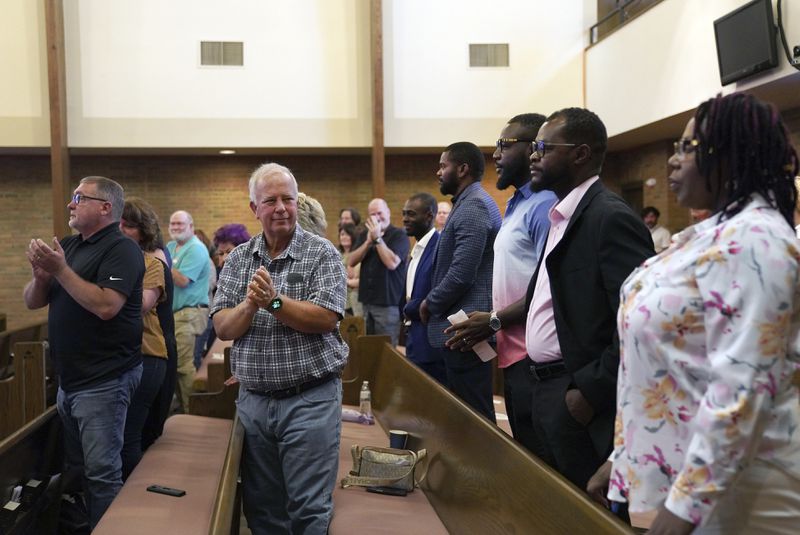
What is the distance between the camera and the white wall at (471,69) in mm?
11227

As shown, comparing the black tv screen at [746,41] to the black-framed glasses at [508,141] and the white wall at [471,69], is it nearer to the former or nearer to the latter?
the white wall at [471,69]

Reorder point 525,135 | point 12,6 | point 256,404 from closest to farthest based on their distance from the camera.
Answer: point 256,404 → point 525,135 → point 12,6

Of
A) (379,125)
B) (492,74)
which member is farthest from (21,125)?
(492,74)

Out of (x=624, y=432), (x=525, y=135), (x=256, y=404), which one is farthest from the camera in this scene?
(x=525, y=135)

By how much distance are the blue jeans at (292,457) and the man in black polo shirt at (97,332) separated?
694mm

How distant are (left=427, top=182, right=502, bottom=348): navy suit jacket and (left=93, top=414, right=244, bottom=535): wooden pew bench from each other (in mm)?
956

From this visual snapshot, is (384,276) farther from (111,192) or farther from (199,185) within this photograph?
(199,185)

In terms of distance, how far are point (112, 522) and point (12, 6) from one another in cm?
976

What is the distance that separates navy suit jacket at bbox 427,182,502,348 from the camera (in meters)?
3.41

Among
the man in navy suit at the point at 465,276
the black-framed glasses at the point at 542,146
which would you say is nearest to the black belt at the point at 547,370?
the black-framed glasses at the point at 542,146

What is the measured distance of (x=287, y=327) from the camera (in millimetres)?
2676

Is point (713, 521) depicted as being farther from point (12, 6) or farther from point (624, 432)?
point (12, 6)

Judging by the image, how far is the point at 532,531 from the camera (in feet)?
6.72

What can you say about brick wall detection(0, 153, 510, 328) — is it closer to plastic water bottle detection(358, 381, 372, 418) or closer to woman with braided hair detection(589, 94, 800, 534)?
plastic water bottle detection(358, 381, 372, 418)
